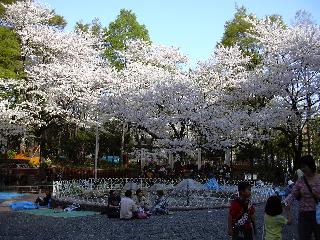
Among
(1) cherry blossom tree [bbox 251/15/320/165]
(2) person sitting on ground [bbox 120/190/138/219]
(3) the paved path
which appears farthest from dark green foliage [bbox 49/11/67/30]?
(2) person sitting on ground [bbox 120/190/138/219]

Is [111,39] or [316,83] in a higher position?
[111,39]

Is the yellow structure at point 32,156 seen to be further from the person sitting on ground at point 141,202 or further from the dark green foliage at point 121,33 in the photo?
the person sitting on ground at point 141,202

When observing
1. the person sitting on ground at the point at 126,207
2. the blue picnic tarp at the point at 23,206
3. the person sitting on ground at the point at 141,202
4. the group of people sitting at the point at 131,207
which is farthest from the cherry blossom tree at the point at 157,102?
the person sitting on ground at the point at 126,207

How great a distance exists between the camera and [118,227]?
43.4 ft

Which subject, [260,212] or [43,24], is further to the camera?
[43,24]

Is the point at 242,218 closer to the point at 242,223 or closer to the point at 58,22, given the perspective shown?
the point at 242,223

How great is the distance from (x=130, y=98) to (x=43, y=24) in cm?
1303

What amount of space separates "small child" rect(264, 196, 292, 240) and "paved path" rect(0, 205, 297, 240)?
3337mm

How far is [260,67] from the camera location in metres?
35.4

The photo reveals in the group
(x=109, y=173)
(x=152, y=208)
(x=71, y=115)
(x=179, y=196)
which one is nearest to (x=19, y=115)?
(x=71, y=115)

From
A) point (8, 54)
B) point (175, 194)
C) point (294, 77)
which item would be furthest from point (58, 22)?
point (175, 194)

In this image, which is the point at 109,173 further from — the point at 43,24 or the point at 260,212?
the point at 260,212

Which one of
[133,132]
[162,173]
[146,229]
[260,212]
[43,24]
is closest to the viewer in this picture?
[146,229]

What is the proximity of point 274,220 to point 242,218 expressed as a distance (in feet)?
2.49
